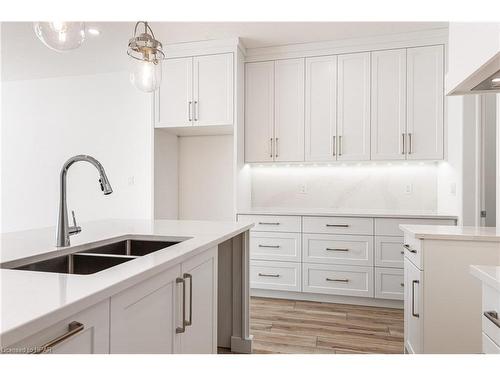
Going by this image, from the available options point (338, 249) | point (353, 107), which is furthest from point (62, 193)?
point (353, 107)

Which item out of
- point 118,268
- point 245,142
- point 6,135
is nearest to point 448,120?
point 245,142

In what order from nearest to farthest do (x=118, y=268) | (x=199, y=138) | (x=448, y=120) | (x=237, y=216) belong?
1. (x=118, y=268)
2. (x=448, y=120)
3. (x=237, y=216)
4. (x=199, y=138)

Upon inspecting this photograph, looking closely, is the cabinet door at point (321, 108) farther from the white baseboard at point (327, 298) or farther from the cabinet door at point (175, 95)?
the white baseboard at point (327, 298)

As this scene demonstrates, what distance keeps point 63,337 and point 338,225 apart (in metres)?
2.87

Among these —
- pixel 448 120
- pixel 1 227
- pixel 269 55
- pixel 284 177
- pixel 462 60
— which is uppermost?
pixel 269 55

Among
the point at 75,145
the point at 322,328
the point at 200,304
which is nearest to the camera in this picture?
the point at 200,304

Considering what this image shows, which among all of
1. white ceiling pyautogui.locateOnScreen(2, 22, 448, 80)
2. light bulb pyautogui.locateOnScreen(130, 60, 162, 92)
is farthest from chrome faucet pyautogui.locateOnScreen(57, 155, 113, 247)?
white ceiling pyautogui.locateOnScreen(2, 22, 448, 80)

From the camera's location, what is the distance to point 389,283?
3.20 metres

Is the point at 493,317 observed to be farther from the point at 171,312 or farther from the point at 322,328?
the point at 322,328

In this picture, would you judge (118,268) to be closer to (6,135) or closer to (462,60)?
(462,60)

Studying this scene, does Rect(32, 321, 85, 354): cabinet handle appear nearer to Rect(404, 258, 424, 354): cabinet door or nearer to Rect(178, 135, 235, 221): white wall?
Rect(404, 258, 424, 354): cabinet door

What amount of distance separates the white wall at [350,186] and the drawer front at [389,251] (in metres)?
0.65
